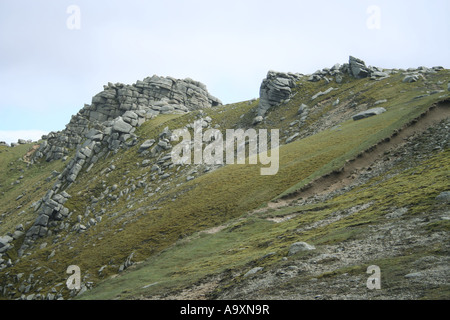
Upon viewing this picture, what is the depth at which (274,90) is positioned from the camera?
10894cm

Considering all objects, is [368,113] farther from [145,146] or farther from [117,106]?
[117,106]

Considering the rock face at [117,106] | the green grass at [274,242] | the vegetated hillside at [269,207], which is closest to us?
the vegetated hillside at [269,207]

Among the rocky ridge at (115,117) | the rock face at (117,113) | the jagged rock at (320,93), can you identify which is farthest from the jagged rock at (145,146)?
the jagged rock at (320,93)

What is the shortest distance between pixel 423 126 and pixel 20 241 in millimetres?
72831

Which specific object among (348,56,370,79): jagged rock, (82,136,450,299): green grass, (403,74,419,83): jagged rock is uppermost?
(348,56,370,79): jagged rock

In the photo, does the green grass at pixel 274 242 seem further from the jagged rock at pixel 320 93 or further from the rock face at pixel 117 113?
the rock face at pixel 117 113

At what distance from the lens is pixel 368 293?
57.3ft

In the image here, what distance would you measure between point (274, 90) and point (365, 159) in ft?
198

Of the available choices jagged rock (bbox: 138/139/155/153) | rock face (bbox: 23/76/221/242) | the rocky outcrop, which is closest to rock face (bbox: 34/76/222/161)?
rock face (bbox: 23/76/221/242)

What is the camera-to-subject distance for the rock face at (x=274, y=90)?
4277 inches

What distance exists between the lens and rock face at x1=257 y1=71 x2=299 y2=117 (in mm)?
108625

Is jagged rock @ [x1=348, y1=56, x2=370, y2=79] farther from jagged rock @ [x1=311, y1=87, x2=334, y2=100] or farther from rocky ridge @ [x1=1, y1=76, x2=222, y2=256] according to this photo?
rocky ridge @ [x1=1, y1=76, x2=222, y2=256]

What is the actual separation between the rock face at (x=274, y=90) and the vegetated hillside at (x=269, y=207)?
16.6 inches

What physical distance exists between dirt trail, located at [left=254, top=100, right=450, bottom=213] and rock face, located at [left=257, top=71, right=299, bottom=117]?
180 feet
